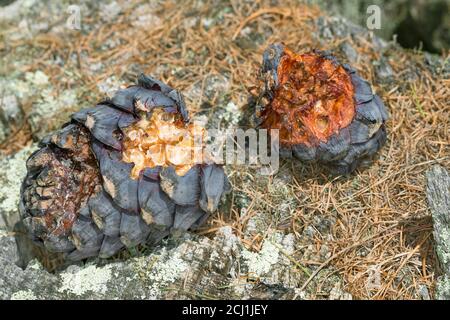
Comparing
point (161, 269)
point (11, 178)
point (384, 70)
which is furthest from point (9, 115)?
point (384, 70)

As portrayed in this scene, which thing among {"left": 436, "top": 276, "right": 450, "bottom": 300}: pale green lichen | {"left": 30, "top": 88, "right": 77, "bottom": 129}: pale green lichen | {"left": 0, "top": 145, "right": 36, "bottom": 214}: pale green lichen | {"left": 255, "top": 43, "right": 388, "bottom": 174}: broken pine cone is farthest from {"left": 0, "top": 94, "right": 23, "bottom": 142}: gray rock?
{"left": 436, "top": 276, "right": 450, "bottom": 300}: pale green lichen

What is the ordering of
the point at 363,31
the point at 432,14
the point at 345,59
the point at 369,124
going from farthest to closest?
1. the point at 432,14
2. the point at 363,31
3. the point at 345,59
4. the point at 369,124

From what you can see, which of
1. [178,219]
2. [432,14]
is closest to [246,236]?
[178,219]

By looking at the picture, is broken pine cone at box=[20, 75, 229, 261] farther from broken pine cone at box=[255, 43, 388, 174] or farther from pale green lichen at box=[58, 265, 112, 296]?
broken pine cone at box=[255, 43, 388, 174]

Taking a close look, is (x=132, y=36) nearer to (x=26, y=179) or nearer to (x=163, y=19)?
(x=163, y=19)

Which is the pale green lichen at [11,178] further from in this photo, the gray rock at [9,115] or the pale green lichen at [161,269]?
the pale green lichen at [161,269]

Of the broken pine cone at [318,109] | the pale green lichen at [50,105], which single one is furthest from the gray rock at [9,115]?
the broken pine cone at [318,109]

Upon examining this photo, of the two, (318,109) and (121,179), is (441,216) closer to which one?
(318,109)

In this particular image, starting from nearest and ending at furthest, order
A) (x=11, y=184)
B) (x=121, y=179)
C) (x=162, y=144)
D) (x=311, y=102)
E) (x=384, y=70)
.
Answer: (x=121, y=179), (x=162, y=144), (x=311, y=102), (x=11, y=184), (x=384, y=70)
